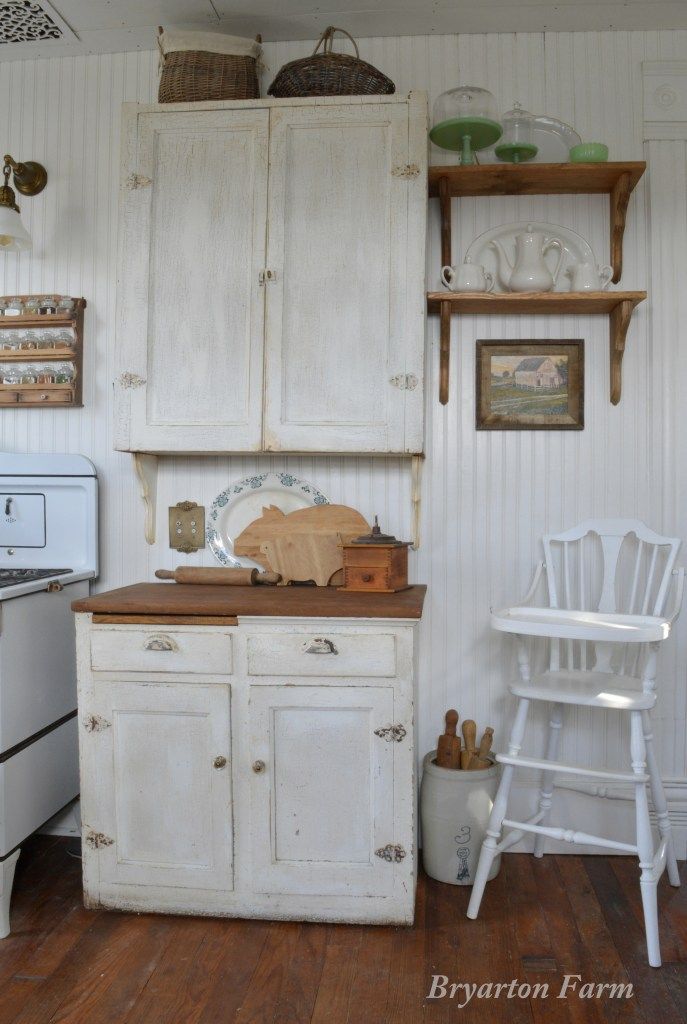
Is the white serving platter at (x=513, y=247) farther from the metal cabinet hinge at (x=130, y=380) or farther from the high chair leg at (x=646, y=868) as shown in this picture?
the high chair leg at (x=646, y=868)

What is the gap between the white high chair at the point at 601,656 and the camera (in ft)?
6.91

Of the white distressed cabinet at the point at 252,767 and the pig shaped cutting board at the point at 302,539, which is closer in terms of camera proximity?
the white distressed cabinet at the point at 252,767

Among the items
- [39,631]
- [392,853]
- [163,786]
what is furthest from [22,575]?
[392,853]

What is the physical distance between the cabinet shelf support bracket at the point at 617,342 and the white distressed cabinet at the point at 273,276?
66 cm

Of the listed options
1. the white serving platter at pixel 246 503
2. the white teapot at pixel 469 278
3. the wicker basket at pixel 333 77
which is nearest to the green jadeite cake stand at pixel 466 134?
the wicker basket at pixel 333 77

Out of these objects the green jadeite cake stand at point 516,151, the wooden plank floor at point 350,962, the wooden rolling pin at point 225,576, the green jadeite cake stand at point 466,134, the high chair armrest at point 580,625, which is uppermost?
the green jadeite cake stand at point 466,134

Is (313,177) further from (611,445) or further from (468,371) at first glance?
(611,445)

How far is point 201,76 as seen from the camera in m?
2.55

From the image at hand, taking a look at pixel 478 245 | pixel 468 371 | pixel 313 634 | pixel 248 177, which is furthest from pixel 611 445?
pixel 248 177

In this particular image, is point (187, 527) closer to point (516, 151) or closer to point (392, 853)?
point (392, 853)

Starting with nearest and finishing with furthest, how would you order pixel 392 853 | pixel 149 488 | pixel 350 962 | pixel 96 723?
pixel 350 962, pixel 392 853, pixel 96 723, pixel 149 488

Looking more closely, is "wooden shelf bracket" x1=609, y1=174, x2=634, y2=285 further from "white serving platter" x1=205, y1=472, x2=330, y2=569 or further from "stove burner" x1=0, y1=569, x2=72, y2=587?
"stove burner" x1=0, y1=569, x2=72, y2=587

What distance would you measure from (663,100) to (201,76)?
4.97ft

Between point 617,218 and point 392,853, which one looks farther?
point 617,218
